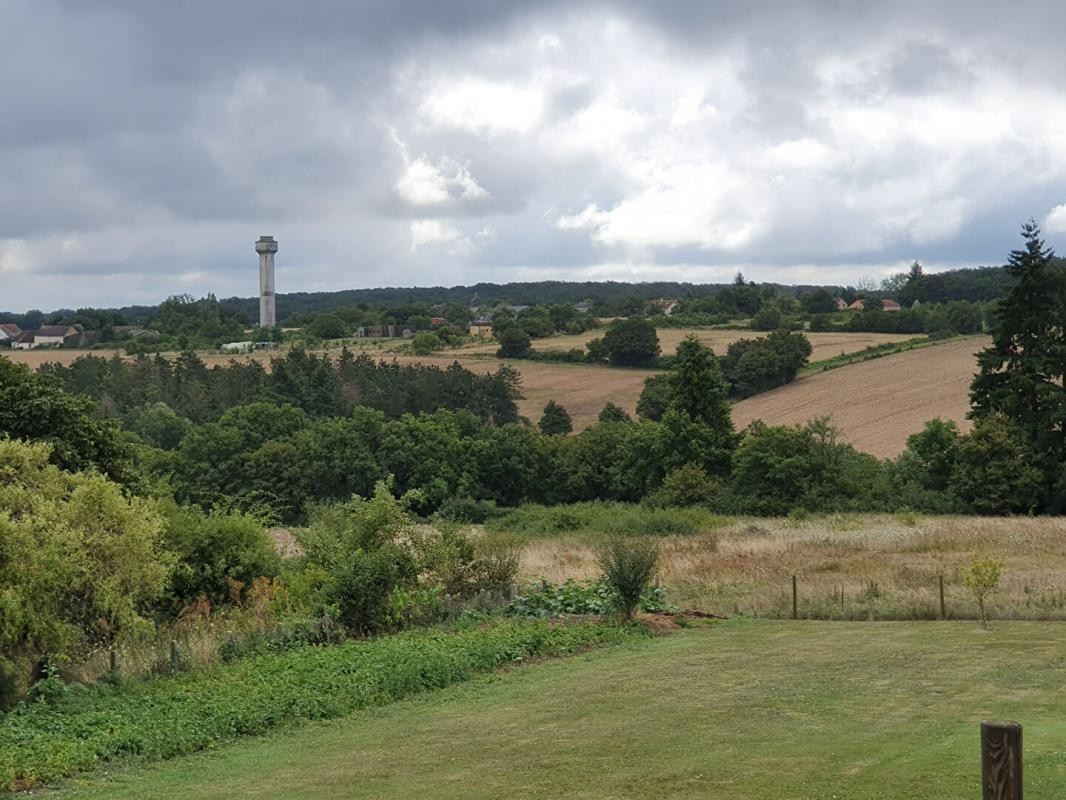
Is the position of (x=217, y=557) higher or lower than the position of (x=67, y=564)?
lower

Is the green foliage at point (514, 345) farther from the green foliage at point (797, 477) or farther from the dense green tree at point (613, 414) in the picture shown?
the green foliage at point (797, 477)

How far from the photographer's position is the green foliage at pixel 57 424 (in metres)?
33.6

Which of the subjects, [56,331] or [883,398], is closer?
[883,398]

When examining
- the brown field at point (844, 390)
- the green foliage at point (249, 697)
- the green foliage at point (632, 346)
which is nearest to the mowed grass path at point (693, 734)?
the green foliage at point (249, 697)

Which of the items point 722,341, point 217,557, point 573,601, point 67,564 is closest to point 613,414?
point 722,341

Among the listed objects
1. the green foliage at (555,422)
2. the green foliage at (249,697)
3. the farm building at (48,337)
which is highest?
the farm building at (48,337)

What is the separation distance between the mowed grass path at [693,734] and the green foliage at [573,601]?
439cm

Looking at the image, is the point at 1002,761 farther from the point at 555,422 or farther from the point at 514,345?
the point at 514,345

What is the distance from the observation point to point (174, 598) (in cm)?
3016

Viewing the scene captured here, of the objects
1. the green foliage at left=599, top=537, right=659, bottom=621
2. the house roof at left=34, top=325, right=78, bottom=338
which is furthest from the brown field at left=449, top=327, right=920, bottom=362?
the green foliage at left=599, top=537, right=659, bottom=621

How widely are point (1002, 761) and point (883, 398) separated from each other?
294 ft

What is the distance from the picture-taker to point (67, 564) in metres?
22.1

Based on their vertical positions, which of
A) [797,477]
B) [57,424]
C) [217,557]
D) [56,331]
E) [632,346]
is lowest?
[797,477]

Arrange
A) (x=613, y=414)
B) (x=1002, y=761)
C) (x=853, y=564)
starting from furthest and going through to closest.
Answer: (x=613, y=414) < (x=853, y=564) < (x=1002, y=761)
